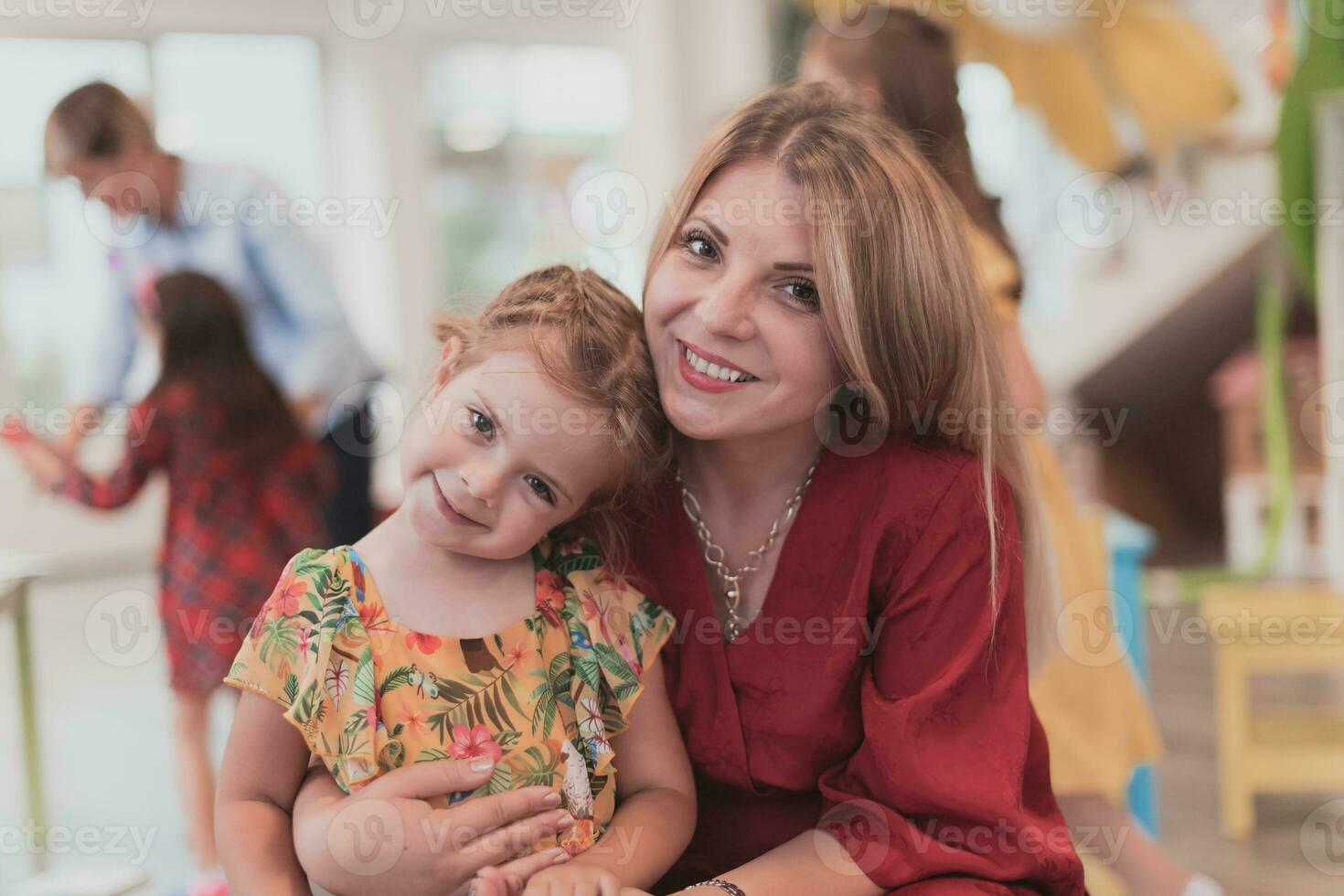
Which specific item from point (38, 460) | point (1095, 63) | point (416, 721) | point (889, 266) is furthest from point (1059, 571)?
point (38, 460)

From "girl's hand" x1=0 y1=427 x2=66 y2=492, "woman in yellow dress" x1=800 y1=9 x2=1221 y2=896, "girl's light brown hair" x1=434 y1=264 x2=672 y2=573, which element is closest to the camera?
"girl's light brown hair" x1=434 y1=264 x2=672 y2=573

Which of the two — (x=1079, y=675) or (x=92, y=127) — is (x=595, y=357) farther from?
(x=92, y=127)

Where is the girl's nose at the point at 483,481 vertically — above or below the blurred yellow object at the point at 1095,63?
below

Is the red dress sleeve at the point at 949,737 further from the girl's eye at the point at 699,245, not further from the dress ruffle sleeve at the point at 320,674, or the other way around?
the dress ruffle sleeve at the point at 320,674

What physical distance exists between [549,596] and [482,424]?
0.50 feet

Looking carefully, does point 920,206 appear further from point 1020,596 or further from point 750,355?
point 1020,596

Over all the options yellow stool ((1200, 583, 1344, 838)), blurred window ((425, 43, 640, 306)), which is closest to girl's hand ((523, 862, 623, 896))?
yellow stool ((1200, 583, 1344, 838))

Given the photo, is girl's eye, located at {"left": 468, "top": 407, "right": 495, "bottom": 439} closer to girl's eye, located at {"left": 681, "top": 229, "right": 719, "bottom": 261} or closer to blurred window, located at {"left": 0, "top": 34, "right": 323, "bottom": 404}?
girl's eye, located at {"left": 681, "top": 229, "right": 719, "bottom": 261}

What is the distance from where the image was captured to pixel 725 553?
45.0 inches

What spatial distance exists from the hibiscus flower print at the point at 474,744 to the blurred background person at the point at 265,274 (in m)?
1.44

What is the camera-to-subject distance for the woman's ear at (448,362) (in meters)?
1.04

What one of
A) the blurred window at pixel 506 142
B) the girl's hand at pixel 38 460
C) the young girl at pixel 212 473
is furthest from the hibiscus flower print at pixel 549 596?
the blurred window at pixel 506 142

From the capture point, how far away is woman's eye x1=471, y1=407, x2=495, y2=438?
0.97m

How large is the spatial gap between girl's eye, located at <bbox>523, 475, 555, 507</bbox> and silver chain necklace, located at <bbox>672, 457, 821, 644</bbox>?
20cm
